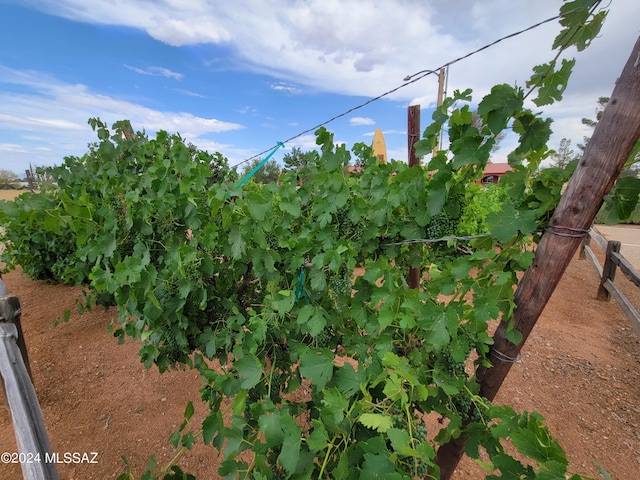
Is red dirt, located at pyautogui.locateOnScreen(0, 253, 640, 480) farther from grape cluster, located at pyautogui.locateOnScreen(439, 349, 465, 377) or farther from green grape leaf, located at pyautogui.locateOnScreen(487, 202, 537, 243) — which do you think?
green grape leaf, located at pyautogui.locateOnScreen(487, 202, 537, 243)

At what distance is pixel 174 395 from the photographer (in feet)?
9.57

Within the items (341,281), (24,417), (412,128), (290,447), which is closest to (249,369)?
(290,447)

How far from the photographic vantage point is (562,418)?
276cm

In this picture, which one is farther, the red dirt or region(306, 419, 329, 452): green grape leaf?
the red dirt

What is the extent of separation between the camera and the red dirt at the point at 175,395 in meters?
2.33

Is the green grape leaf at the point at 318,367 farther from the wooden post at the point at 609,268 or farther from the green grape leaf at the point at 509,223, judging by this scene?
the wooden post at the point at 609,268

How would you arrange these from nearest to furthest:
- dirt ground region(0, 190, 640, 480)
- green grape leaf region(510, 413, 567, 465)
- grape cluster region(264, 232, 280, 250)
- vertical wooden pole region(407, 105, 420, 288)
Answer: green grape leaf region(510, 413, 567, 465), grape cluster region(264, 232, 280, 250), vertical wooden pole region(407, 105, 420, 288), dirt ground region(0, 190, 640, 480)

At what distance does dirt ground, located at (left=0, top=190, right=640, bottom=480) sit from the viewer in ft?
7.63

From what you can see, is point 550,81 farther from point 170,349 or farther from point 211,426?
point 170,349

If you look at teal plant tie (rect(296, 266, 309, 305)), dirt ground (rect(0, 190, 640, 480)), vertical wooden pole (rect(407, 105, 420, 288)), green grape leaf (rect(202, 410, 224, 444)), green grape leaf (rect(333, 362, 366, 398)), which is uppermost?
vertical wooden pole (rect(407, 105, 420, 288))

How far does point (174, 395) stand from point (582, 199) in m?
3.35

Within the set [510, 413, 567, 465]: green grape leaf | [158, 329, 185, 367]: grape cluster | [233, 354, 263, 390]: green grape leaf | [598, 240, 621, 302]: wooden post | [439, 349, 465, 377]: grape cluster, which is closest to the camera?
[510, 413, 567, 465]: green grape leaf

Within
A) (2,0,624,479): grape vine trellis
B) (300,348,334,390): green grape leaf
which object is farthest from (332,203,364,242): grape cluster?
(300,348,334,390): green grape leaf

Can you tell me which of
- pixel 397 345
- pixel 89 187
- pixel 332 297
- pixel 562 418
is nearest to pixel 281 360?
pixel 332 297
